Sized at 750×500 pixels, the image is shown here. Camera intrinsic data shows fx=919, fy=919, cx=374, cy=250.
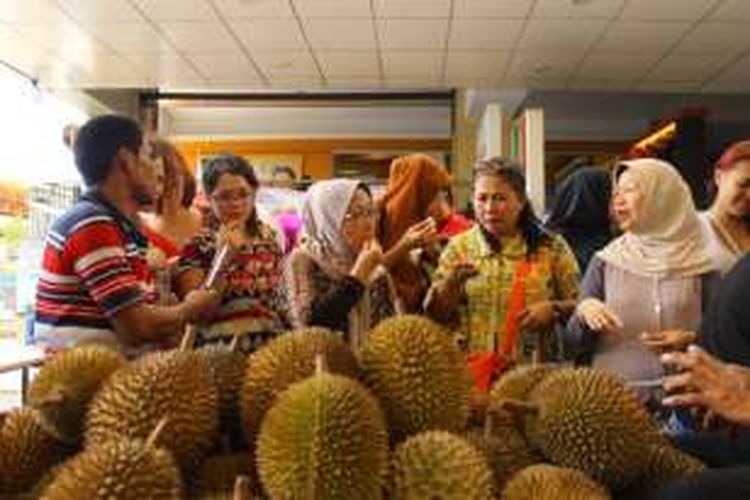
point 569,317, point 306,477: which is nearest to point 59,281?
point 306,477

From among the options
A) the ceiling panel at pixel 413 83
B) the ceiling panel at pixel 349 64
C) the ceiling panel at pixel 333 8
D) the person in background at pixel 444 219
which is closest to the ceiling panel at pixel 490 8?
the ceiling panel at pixel 333 8

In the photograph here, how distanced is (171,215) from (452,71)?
14.3 feet

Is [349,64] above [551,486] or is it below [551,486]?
above

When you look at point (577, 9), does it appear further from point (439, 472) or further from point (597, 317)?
point (439, 472)

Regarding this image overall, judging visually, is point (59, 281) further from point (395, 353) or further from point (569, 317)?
point (569, 317)

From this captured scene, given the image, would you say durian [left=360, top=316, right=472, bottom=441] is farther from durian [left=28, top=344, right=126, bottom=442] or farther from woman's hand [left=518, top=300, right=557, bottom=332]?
woman's hand [left=518, top=300, right=557, bottom=332]

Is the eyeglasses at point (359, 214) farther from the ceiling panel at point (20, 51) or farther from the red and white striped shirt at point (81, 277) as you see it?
the ceiling panel at point (20, 51)

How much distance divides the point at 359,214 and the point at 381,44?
12.9ft

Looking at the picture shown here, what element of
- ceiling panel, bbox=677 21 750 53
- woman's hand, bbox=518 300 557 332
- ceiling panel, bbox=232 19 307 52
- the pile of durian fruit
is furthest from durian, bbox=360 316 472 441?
ceiling panel, bbox=677 21 750 53

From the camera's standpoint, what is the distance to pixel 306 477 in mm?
682

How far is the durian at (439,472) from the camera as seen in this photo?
2.38 feet

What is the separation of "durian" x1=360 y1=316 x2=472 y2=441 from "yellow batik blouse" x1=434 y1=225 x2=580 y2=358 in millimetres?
1291

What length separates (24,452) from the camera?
831mm

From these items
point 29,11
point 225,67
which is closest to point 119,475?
point 29,11
